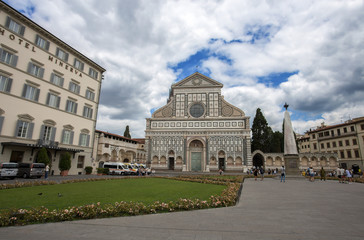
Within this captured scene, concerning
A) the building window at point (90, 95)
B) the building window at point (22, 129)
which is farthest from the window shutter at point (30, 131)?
the building window at point (90, 95)

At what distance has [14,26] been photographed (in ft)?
68.8

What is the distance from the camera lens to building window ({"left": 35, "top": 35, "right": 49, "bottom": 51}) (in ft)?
75.6

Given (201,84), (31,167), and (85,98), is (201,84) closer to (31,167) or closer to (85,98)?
(85,98)

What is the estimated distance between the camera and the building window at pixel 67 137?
25172 mm

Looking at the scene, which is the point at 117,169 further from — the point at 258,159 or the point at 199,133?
the point at 258,159

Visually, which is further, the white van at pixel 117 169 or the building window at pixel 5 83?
the white van at pixel 117 169

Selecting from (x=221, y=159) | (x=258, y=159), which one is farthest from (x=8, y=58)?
(x=258, y=159)

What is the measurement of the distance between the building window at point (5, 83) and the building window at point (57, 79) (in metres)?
4.57

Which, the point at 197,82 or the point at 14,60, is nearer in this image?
the point at 14,60

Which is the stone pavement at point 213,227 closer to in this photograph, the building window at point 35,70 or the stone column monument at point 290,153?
the stone column monument at point 290,153

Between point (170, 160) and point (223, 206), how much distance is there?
137 feet

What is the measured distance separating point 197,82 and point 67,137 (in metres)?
34.6

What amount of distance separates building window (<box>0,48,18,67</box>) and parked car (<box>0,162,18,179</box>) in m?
9.85

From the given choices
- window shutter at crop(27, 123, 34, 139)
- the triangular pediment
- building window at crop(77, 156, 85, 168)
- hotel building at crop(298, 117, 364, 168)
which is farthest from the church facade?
window shutter at crop(27, 123, 34, 139)
